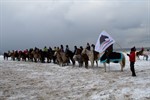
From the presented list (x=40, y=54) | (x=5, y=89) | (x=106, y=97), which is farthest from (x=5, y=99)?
(x=40, y=54)

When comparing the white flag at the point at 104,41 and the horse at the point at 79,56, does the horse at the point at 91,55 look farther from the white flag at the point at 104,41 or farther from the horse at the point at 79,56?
the white flag at the point at 104,41

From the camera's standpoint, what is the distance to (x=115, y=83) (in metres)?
13.3

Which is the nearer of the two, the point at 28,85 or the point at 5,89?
the point at 5,89

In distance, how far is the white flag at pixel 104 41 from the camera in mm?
18797

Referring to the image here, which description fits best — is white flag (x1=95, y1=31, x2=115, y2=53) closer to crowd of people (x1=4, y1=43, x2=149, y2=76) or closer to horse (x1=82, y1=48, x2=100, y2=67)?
crowd of people (x1=4, y1=43, x2=149, y2=76)

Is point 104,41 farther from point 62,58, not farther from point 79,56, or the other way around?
point 62,58

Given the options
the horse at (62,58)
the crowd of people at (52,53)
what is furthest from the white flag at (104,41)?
the horse at (62,58)

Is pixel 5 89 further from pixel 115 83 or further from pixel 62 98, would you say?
A: pixel 115 83

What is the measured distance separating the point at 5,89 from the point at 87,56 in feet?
36.3

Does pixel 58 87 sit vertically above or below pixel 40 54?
below

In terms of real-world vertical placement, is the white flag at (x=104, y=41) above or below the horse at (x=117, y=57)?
above

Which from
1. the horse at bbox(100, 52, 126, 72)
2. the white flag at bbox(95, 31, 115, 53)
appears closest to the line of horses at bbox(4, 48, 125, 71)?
the horse at bbox(100, 52, 126, 72)

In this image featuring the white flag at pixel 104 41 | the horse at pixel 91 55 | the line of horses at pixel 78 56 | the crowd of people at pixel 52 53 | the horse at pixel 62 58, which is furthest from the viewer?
the horse at pixel 62 58

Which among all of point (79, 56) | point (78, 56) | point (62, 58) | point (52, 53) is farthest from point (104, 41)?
point (52, 53)
